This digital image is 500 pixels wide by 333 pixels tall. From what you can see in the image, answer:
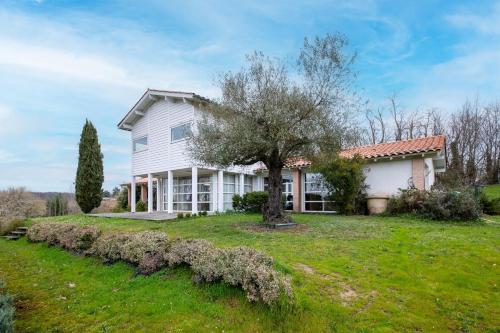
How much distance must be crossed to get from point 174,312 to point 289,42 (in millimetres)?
10394

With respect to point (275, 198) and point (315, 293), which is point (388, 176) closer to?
point (275, 198)

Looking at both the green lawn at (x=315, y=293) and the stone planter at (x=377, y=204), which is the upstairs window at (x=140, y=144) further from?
the stone planter at (x=377, y=204)

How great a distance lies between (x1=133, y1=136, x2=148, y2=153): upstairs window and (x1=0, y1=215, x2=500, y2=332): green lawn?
552 inches

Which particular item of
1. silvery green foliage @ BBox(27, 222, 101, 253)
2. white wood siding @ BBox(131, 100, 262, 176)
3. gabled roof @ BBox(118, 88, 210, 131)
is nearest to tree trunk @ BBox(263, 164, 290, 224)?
silvery green foliage @ BBox(27, 222, 101, 253)

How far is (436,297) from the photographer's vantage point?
5.55 m

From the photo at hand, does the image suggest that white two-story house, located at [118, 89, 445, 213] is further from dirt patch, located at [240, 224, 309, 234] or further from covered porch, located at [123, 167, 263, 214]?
dirt patch, located at [240, 224, 309, 234]

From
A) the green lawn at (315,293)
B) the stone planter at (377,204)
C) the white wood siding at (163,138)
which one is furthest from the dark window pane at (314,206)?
the green lawn at (315,293)

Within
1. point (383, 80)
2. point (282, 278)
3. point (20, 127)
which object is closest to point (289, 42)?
point (383, 80)

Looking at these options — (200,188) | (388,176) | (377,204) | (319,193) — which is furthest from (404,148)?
(200,188)

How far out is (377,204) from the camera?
647 inches

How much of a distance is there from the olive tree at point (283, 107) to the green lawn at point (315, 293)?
3.49m

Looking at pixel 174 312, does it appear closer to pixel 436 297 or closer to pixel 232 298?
pixel 232 298

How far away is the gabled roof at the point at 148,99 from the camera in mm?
18344

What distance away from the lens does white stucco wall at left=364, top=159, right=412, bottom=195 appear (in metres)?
16.7
